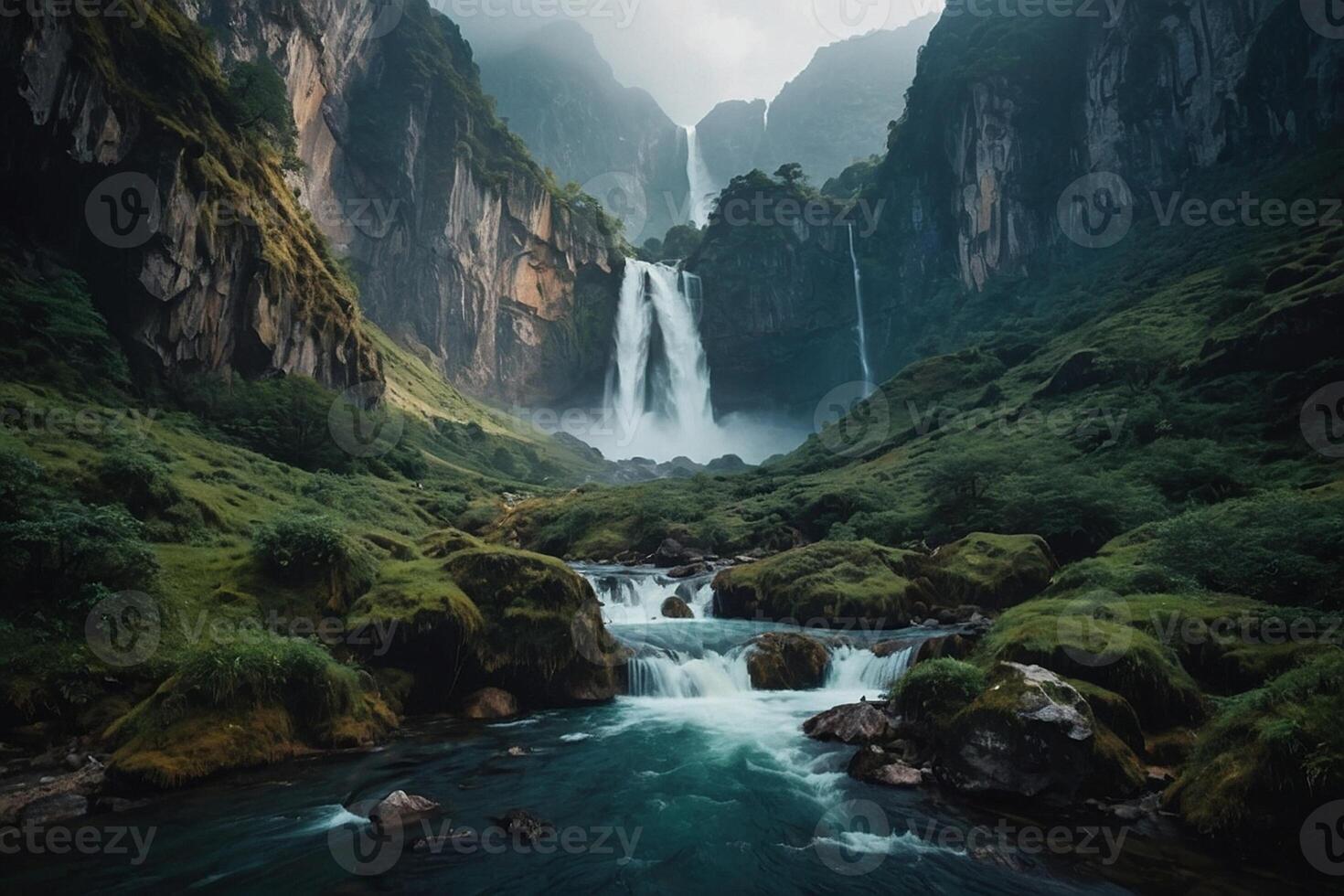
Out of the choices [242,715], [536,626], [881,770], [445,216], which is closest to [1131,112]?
[445,216]

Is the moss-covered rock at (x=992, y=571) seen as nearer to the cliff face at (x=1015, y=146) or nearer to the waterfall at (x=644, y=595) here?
the waterfall at (x=644, y=595)

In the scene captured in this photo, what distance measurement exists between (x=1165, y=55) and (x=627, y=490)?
216ft

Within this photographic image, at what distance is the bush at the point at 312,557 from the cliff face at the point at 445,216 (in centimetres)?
6602

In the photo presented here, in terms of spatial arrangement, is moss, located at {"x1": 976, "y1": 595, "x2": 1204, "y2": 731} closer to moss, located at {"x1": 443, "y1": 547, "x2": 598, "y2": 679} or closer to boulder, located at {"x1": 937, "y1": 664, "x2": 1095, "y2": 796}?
boulder, located at {"x1": 937, "y1": 664, "x2": 1095, "y2": 796}

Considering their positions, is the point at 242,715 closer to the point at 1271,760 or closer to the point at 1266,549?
the point at 1271,760

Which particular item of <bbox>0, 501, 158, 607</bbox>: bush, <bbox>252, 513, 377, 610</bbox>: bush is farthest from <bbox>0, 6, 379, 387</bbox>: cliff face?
<bbox>0, 501, 158, 607</bbox>: bush

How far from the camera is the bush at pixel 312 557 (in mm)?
13297

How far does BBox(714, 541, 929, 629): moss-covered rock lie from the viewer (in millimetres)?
20986

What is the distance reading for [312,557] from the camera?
13.5 m

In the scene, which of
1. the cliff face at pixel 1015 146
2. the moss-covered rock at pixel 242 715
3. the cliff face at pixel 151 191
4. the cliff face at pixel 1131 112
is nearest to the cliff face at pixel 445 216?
the cliff face at pixel 1015 146

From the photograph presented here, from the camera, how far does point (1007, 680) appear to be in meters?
9.80

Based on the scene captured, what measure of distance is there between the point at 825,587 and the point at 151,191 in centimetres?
2985

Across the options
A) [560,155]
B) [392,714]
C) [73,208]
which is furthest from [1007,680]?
[560,155]

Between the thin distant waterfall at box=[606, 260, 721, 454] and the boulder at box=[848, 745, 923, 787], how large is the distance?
82040 millimetres
